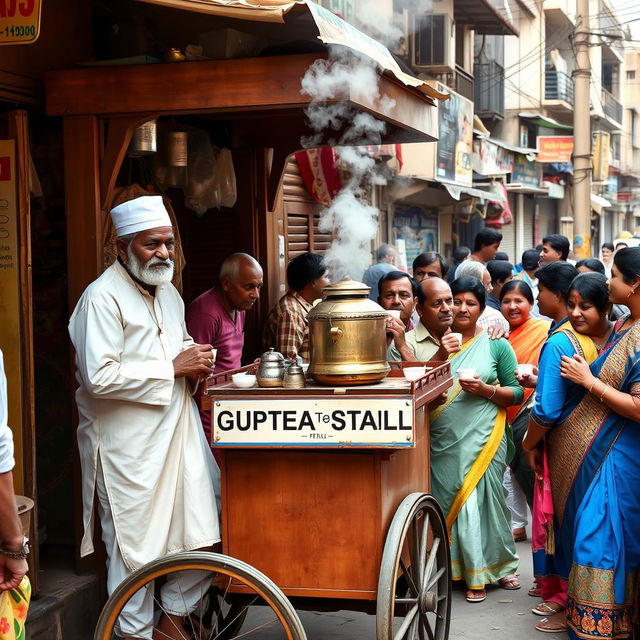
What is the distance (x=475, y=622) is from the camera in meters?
5.11

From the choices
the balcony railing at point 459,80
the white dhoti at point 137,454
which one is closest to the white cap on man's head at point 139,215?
the white dhoti at point 137,454

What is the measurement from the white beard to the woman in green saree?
79.7 inches

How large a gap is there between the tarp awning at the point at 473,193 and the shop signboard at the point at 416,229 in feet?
2.97

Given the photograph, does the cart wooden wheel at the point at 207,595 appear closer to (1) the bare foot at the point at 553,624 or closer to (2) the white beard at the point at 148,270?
(2) the white beard at the point at 148,270

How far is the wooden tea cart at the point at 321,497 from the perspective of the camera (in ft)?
11.5

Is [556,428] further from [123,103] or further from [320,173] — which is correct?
[320,173]

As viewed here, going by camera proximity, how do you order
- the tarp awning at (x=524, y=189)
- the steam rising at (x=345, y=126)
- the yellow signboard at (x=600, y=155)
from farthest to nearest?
the yellow signboard at (x=600, y=155) → the tarp awning at (x=524, y=189) → the steam rising at (x=345, y=126)

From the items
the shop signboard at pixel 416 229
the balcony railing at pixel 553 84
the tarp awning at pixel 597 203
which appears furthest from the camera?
the tarp awning at pixel 597 203

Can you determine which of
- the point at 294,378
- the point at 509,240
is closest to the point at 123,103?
the point at 294,378

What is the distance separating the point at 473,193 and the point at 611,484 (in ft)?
48.7

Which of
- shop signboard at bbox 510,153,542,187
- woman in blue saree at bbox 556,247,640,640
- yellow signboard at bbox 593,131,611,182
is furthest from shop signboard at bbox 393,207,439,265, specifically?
yellow signboard at bbox 593,131,611,182

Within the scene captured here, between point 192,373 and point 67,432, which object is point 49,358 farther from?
point 192,373

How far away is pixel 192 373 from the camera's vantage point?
4.06 metres

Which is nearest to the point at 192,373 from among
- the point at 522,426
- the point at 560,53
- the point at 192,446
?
the point at 192,446
